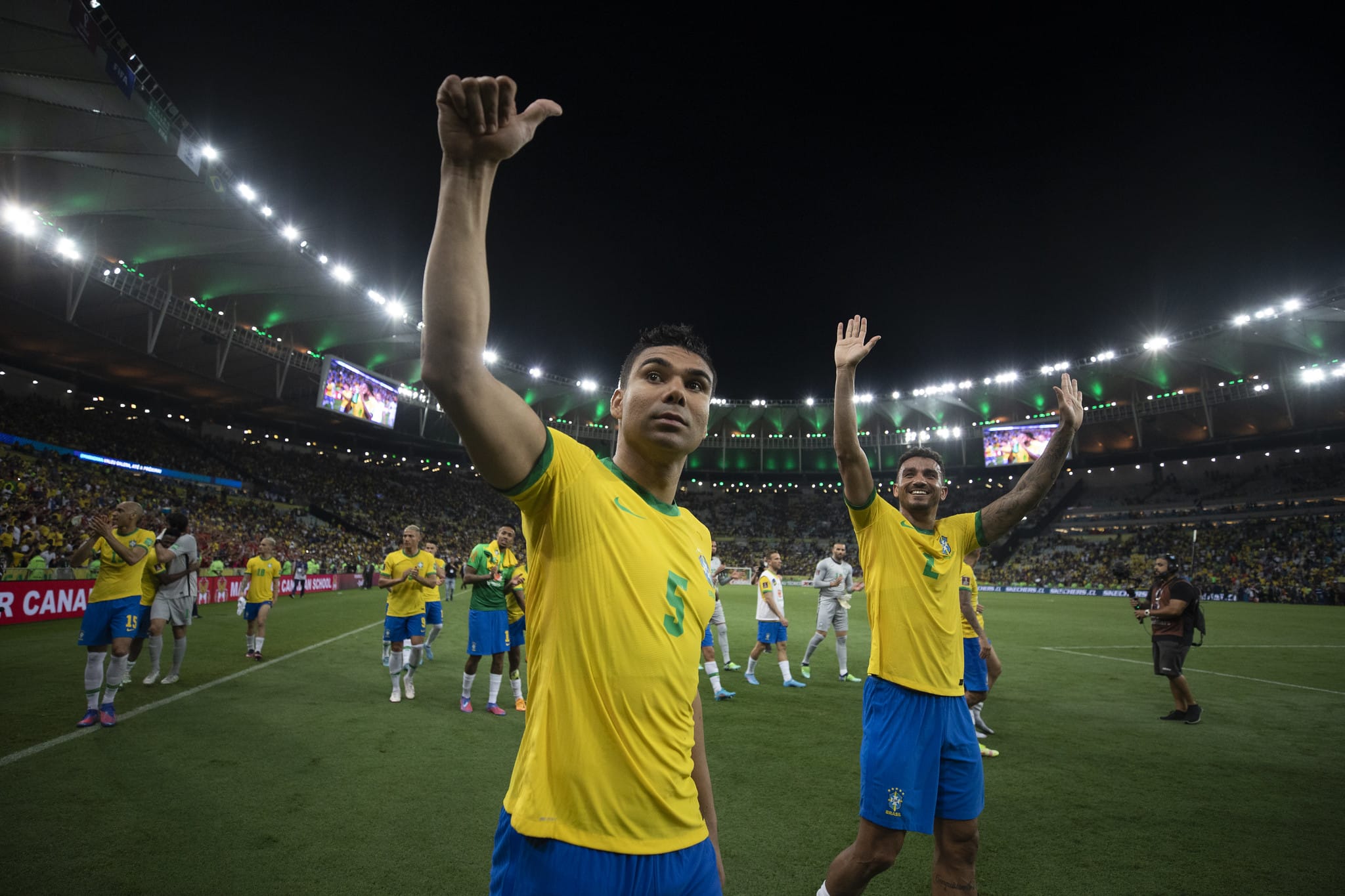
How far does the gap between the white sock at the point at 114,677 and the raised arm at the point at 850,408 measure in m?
A: 8.28

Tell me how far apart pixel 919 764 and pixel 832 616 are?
8.33 m

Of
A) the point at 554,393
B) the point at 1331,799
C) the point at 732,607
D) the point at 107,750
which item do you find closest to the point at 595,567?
the point at 107,750

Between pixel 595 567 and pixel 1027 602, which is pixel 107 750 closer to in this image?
pixel 595 567

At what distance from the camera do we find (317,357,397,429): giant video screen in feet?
118

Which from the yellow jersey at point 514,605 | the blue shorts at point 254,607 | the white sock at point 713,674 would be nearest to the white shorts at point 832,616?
the white sock at point 713,674

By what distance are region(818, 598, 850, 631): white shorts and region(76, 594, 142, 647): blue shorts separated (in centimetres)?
973

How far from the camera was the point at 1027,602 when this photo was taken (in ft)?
104

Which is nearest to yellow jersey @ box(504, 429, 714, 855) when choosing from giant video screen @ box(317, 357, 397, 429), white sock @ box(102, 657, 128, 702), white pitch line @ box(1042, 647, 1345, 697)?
white sock @ box(102, 657, 128, 702)

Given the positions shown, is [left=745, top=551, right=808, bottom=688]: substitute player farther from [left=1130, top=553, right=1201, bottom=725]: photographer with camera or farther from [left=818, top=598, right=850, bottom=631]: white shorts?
[left=1130, top=553, right=1201, bottom=725]: photographer with camera

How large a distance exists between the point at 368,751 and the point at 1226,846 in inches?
297

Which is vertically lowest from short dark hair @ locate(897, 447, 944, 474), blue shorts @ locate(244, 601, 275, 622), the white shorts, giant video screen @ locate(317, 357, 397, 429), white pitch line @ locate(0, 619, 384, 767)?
white pitch line @ locate(0, 619, 384, 767)

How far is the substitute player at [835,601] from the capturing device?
11.1 m

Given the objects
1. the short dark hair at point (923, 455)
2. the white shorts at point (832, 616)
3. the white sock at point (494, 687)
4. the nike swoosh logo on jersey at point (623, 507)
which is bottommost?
the white sock at point (494, 687)

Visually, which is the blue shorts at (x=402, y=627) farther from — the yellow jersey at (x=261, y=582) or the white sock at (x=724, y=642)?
the white sock at (x=724, y=642)
